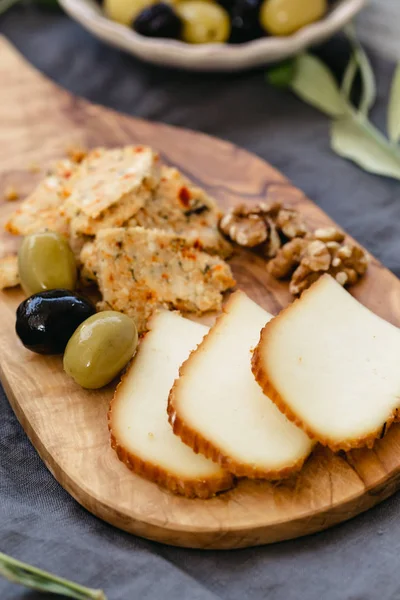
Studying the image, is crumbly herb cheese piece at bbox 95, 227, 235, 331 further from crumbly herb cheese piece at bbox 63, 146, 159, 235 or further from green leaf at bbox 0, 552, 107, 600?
green leaf at bbox 0, 552, 107, 600

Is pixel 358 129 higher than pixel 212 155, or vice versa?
pixel 358 129

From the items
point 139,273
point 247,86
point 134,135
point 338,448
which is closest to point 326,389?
point 338,448

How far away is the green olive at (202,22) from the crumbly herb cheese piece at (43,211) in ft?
4.07

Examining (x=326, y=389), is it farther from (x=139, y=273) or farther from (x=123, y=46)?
(x=123, y=46)

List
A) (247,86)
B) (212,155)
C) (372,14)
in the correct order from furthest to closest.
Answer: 1. (372,14)
2. (247,86)
3. (212,155)

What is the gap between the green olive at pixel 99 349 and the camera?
2.33 meters

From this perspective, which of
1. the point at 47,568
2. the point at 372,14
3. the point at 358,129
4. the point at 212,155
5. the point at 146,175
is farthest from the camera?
the point at 372,14

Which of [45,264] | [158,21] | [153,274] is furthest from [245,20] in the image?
[45,264]

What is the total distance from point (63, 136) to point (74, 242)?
101 cm

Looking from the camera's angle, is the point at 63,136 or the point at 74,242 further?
the point at 63,136

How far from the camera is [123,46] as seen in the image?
12.7 feet

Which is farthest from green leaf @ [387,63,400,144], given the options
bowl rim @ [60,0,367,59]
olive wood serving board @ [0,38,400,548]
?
olive wood serving board @ [0,38,400,548]

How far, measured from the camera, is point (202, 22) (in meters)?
3.80

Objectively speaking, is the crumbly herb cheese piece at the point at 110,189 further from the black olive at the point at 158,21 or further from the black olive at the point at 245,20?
the black olive at the point at 245,20
